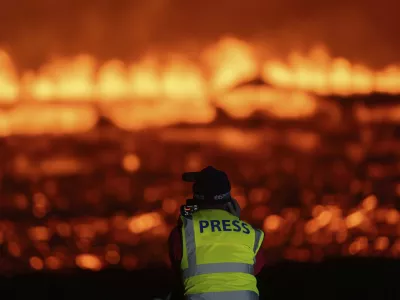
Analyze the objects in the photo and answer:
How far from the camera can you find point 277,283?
7.15 meters

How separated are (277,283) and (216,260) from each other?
11.4 feet

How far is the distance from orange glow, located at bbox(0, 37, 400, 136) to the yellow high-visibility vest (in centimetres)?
350

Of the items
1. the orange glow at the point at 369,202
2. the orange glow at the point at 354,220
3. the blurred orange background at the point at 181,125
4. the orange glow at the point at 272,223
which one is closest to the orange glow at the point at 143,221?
the blurred orange background at the point at 181,125

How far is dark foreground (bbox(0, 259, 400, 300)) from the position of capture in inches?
277

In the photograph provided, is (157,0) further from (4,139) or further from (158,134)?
(4,139)

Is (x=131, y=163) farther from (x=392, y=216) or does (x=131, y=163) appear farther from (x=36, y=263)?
(x=392, y=216)

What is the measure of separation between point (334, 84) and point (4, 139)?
259cm

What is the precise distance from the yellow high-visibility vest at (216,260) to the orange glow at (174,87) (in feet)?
11.5

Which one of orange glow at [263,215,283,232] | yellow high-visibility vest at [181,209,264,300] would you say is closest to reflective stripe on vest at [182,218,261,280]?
yellow high-visibility vest at [181,209,264,300]

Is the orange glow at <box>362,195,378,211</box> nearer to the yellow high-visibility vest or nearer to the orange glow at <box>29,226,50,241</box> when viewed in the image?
the orange glow at <box>29,226,50,241</box>

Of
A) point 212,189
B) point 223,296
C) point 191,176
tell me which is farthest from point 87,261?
point 223,296

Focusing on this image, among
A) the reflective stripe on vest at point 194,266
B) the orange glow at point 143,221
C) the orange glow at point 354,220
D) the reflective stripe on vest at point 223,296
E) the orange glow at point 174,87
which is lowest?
the reflective stripe on vest at point 223,296

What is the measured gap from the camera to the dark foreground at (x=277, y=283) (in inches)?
277

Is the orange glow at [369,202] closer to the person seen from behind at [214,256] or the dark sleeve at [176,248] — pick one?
the person seen from behind at [214,256]
